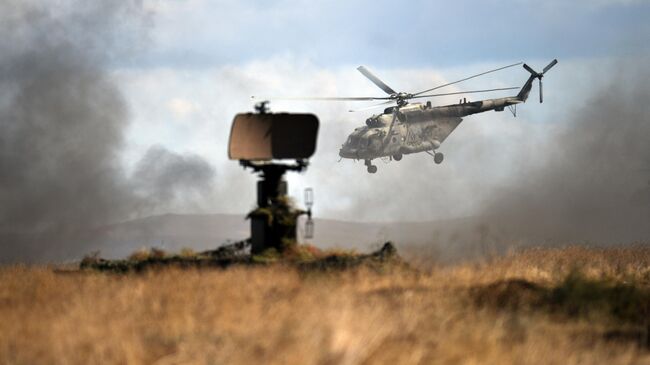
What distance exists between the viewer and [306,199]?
21547mm

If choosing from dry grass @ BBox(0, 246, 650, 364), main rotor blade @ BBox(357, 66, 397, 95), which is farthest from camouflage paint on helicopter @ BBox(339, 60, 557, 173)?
dry grass @ BBox(0, 246, 650, 364)

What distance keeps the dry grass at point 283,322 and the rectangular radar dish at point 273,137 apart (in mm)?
4184

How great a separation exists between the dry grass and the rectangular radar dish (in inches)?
165

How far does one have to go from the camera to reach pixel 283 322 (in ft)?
39.7

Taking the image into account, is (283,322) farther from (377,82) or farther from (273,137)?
(377,82)

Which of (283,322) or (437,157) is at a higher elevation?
(437,157)

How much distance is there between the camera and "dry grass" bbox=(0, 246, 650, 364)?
10.6 metres

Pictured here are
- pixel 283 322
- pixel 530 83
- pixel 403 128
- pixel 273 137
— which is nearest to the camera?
pixel 283 322

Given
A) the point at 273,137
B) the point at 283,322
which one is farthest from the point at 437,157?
the point at 283,322

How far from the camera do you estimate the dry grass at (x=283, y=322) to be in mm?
10625

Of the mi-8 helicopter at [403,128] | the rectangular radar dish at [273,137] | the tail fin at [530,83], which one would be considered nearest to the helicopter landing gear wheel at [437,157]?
the mi-8 helicopter at [403,128]

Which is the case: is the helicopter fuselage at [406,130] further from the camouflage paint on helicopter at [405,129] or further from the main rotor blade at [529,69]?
the main rotor blade at [529,69]

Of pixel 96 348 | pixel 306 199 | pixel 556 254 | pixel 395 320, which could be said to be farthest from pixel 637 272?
pixel 96 348

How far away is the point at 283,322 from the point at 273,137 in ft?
36.5
